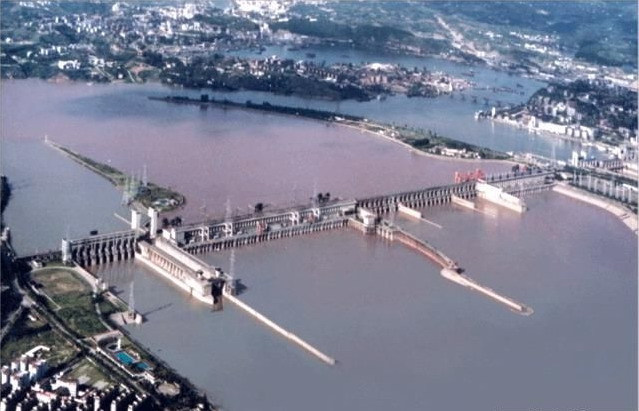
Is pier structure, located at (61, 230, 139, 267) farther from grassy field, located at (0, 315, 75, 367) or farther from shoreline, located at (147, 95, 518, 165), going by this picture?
shoreline, located at (147, 95, 518, 165)

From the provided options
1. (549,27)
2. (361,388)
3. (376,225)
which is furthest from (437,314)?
(549,27)

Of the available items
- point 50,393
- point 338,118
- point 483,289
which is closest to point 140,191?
point 483,289

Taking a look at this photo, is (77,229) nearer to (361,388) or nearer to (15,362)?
(15,362)

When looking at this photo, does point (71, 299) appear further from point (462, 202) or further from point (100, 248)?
point (462, 202)

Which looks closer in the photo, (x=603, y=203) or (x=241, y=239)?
(x=241, y=239)

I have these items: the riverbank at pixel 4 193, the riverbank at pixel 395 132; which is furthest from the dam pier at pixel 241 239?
the riverbank at pixel 395 132

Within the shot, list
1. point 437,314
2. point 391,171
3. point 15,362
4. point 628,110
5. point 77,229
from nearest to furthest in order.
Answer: point 15,362 → point 437,314 → point 77,229 → point 391,171 → point 628,110
